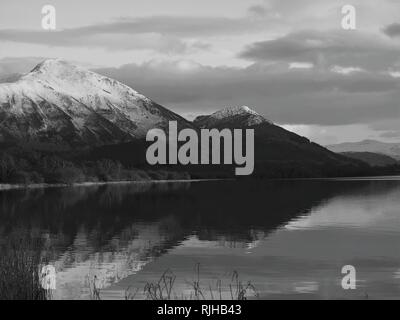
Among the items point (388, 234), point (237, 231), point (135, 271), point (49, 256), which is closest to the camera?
point (135, 271)

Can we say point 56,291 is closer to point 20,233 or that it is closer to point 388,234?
point 20,233

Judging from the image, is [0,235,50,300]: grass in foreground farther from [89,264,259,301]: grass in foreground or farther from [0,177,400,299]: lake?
[0,177,400,299]: lake

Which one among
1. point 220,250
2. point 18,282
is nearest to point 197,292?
point 18,282

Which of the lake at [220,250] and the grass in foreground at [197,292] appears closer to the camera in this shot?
the grass in foreground at [197,292]

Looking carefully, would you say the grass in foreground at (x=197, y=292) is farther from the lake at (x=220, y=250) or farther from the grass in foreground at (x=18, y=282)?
the grass in foreground at (x=18, y=282)

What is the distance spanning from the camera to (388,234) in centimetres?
7531

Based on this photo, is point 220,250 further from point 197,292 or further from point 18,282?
point 18,282

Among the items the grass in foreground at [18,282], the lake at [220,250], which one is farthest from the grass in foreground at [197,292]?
the grass in foreground at [18,282]

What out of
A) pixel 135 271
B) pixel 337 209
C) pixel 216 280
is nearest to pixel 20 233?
pixel 135 271

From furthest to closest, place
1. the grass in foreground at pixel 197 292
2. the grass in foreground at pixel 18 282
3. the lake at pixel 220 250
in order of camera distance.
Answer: the lake at pixel 220 250
the grass in foreground at pixel 197 292
the grass in foreground at pixel 18 282

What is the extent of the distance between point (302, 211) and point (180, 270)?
70.3 metres

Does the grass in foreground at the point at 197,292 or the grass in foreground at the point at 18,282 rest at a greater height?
the grass in foreground at the point at 18,282
